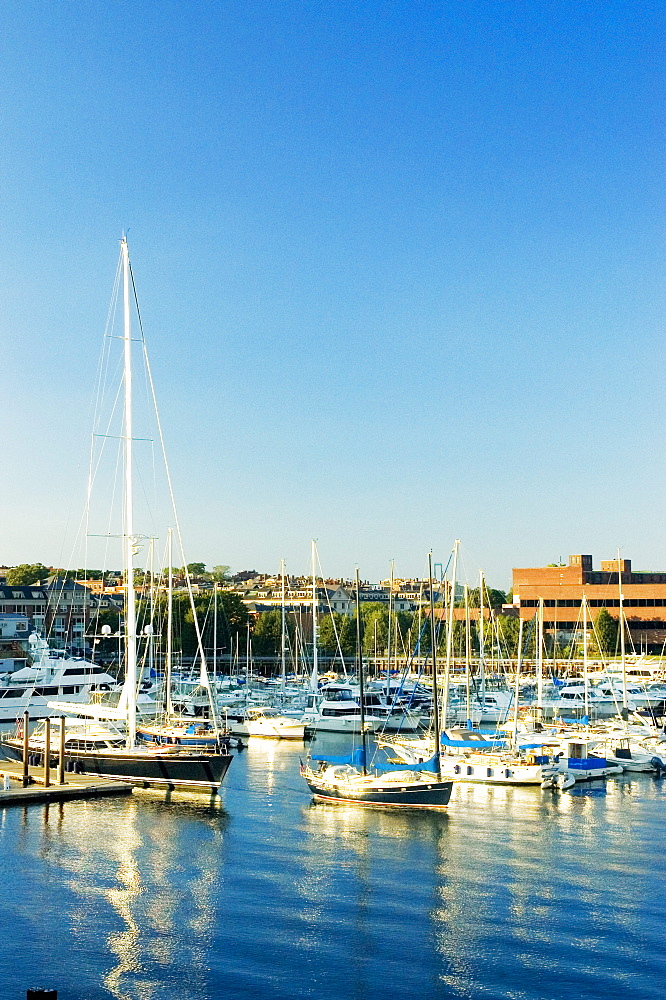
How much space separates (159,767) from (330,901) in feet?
66.1

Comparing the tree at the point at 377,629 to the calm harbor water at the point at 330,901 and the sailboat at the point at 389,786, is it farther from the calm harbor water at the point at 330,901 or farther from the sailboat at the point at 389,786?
the calm harbor water at the point at 330,901

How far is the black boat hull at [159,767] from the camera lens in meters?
51.5

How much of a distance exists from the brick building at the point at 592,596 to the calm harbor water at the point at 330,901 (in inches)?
4278

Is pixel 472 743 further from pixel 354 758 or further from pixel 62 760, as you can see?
pixel 62 760

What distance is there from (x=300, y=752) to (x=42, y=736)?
19.6 metres

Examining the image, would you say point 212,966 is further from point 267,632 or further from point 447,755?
point 267,632

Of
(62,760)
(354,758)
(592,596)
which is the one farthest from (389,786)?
(592,596)

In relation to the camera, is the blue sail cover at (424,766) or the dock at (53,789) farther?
the blue sail cover at (424,766)

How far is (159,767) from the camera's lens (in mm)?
52125

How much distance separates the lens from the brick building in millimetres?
156000

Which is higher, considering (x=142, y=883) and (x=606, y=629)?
(x=606, y=629)

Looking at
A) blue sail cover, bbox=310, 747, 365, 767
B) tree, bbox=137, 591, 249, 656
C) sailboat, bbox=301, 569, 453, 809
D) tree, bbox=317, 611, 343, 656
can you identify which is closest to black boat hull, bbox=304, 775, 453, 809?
sailboat, bbox=301, 569, 453, 809

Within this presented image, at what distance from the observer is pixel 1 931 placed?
30.5 metres

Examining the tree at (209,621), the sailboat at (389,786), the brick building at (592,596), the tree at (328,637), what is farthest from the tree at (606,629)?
the sailboat at (389,786)
